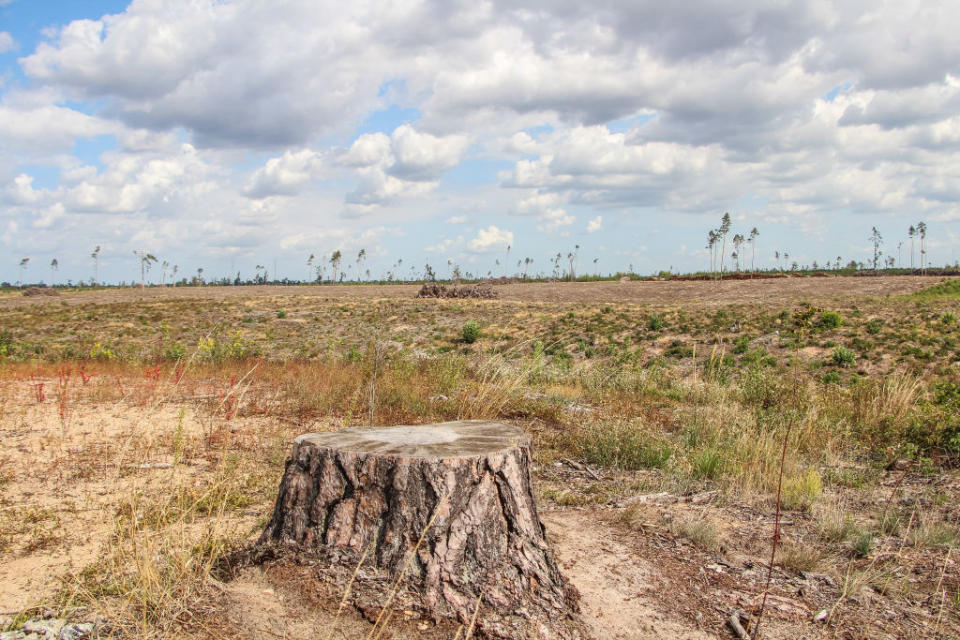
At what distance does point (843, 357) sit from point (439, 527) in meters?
13.3

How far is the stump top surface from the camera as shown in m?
3.10

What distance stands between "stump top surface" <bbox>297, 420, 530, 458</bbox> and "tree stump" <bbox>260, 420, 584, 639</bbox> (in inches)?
0.8

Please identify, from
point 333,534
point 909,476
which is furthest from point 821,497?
point 333,534

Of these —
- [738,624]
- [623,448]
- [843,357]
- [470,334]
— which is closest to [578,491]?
[623,448]

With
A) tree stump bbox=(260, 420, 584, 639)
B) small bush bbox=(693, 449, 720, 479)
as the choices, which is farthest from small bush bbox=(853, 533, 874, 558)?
tree stump bbox=(260, 420, 584, 639)

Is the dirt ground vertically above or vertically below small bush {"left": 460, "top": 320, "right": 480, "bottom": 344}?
above

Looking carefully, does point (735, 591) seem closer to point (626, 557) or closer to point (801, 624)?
point (801, 624)

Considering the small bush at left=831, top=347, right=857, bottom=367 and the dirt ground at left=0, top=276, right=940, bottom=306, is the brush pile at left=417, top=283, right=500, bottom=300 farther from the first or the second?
the small bush at left=831, top=347, right=857, bottom=367

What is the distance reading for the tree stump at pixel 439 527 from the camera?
285 cm

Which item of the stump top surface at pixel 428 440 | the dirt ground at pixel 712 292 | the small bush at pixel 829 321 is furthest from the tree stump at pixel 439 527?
the dirt ground at pixel 712 292

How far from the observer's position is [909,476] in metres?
5.49

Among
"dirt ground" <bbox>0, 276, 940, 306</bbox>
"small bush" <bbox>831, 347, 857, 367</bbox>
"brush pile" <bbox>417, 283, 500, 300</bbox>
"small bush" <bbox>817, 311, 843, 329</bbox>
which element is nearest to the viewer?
"small bush" <bbox>831, 347, 857, 367</bbox>

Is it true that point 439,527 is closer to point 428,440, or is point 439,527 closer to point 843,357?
point 428,440

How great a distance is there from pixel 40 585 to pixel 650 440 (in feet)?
15.3
